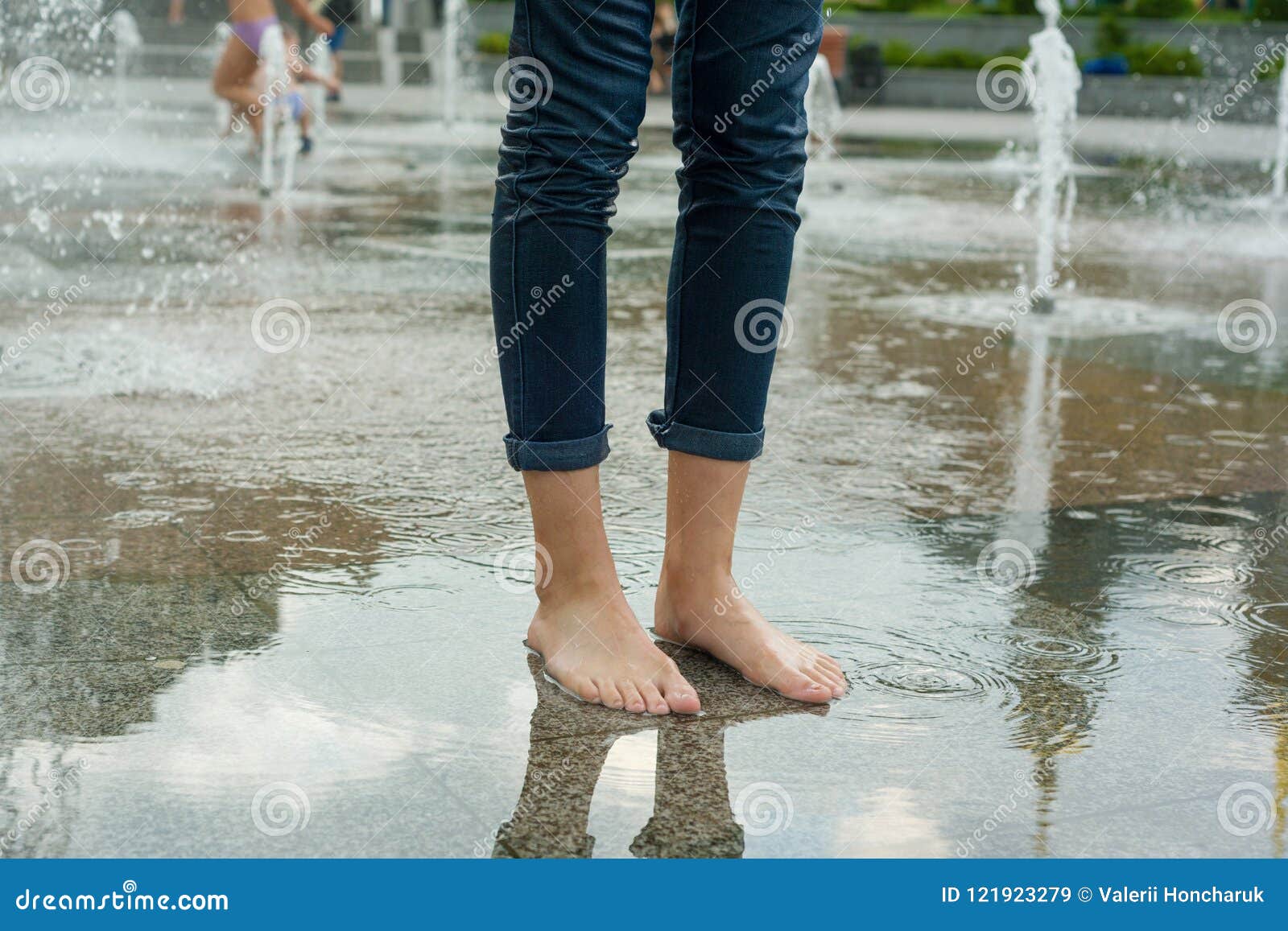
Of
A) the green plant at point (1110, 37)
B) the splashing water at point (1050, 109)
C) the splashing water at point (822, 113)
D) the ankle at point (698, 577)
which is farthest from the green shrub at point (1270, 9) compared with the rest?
the ankle at point (698, 577)

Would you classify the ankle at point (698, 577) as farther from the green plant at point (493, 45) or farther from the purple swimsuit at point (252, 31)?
the green plant at point (493, 45)

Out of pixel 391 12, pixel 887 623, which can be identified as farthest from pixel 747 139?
pixel 391 12

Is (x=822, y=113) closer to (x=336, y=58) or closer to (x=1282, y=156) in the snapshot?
(x=1282, y=156)

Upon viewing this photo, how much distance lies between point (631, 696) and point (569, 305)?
0.51 metres

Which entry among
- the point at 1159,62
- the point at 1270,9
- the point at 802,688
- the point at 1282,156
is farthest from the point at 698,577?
the point at 1270,9

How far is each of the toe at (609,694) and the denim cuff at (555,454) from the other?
0.95 feet

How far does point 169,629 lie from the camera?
2.39m

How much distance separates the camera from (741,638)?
2.33m

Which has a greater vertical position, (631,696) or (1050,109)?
(1050,109)

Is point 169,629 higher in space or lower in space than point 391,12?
lower

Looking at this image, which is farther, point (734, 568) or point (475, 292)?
point (475, 292)

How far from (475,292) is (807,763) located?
144 inches
